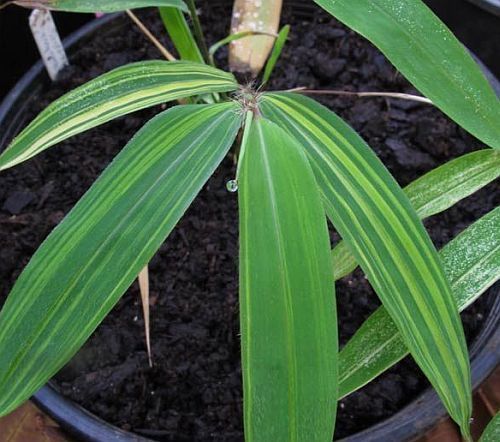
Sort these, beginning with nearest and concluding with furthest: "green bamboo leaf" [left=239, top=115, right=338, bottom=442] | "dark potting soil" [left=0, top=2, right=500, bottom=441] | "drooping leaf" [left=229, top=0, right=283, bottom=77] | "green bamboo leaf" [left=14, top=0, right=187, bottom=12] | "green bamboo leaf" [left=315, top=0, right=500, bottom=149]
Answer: "green bamboo leaf" [left=239, top=115, right=338, bottom=442], "green bamboo leaf" [left=315, top=0, right=500, bottom=149], "green bamboo leaf" [left=14, top=0, right=187, bottom=12], "dark potting soil" [left=0, top=2, right=500, bottom=441], "drooping leaf" [left=229, top=0, right=283, bottom=77]

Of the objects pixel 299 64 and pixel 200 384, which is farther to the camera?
pixel 299 64

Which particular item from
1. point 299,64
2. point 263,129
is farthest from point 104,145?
point 263,129

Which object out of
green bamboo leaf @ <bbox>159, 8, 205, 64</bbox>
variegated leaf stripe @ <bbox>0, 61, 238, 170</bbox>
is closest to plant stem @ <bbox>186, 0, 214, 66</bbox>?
green bamboo leaf @ <bbox>159, 8, 205, 64</bbox>

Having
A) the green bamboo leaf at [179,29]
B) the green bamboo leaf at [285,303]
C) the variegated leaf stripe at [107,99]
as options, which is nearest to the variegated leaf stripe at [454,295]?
the green bamboo leaf at [285,303]

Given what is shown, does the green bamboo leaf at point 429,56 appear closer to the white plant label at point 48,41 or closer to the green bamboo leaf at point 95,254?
the green bamboo leaf at point 95,254

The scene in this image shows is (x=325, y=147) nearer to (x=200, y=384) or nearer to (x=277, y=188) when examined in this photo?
(x=277, y=188)

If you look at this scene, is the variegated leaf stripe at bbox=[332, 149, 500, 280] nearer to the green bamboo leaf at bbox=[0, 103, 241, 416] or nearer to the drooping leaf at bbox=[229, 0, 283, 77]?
the green bamboo leaf at bbox=[0, 103, 241, 416]
